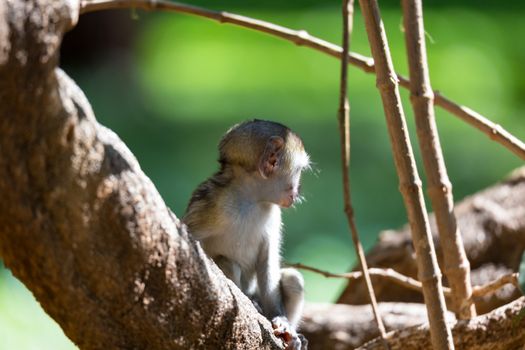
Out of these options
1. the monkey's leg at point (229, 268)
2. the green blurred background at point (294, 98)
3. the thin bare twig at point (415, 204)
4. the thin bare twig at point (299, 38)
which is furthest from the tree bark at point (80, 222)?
the green blurred background at point (294, 98)

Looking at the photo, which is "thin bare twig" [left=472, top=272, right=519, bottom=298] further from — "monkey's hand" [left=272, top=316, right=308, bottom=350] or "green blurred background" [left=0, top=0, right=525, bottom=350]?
"green blurred background" [left=0, top=0, right=525, bottom=350]

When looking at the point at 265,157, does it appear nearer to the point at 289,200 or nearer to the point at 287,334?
the point at 289,200

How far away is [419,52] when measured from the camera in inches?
104

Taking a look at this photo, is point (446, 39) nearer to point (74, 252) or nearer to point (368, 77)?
point (368, 77)

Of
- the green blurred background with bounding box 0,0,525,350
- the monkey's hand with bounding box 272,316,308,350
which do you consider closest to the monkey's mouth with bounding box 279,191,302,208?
the monkey's hand with bounding box 272,316,308,350

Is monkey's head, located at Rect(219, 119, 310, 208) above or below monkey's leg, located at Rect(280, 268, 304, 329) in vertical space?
above

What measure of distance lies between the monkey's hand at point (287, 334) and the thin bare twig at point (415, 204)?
43 centimetres

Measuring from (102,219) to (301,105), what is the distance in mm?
9067

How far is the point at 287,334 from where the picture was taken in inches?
105

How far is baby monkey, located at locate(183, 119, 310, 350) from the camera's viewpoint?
290 cm

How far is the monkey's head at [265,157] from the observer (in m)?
2.93

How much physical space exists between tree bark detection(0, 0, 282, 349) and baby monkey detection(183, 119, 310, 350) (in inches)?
34.0

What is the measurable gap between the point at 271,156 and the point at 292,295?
16.3 inches

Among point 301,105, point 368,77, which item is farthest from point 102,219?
point 368,77
